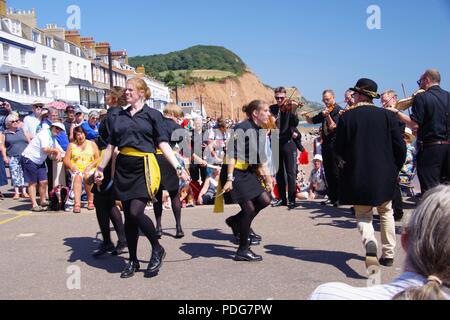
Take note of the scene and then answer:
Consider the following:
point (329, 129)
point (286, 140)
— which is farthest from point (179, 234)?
point (329, 129)

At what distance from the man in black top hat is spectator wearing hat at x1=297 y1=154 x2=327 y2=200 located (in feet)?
14.0

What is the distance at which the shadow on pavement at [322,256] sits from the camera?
5.07 meters

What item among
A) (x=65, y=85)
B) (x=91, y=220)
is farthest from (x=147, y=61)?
(x=91, y=220)

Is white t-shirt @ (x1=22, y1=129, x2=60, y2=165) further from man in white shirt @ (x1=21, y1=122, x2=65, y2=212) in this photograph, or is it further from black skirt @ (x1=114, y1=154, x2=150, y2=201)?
black skirt @ (x1=114, y1=154, x2=150, y2=201)

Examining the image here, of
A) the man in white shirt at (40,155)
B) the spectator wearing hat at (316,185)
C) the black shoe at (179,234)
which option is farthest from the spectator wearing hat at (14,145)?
the spectator wearing hat at (316,185)

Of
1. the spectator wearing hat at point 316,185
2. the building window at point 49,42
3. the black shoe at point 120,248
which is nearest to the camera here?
the black shoe at point 120,248

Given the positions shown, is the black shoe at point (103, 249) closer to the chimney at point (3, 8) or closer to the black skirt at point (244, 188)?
the black skirt at point (244, 188)

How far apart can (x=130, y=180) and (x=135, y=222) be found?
1.46 ft

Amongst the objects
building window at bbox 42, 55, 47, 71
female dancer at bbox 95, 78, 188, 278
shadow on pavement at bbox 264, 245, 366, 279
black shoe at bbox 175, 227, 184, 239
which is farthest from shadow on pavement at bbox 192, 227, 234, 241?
building window at bbox 42, 55, 47, 71

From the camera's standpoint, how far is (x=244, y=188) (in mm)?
5371

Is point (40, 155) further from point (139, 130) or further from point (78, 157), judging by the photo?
point (139, 130)

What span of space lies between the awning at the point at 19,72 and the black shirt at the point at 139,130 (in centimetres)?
3653

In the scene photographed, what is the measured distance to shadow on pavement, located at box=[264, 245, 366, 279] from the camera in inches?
199
